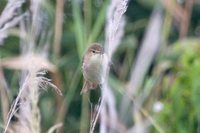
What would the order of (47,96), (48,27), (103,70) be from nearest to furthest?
(103,70) → (48,27) → (47,96)

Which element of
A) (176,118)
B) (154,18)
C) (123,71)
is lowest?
(176,118)

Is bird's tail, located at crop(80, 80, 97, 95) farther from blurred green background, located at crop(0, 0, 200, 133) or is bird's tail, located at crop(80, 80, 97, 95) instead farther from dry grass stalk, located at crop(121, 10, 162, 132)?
dry grass stalk, located at crop(121, 10, 162, 132)

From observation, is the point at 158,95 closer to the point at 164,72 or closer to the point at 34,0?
the point at 164,72

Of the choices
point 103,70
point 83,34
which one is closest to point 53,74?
point 83,34

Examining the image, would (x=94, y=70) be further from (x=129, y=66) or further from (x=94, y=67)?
(x=129, y=66)

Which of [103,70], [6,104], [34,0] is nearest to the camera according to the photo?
[103,70]

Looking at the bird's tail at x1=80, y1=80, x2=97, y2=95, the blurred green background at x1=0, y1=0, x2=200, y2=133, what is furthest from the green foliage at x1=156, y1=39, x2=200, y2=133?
the bird's tail at x1=80, y1=80, x2=97, y2=95

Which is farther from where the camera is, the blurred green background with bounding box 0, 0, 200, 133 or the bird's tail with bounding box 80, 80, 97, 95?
the blurred green background with bounding box 0, 0, 200, 133

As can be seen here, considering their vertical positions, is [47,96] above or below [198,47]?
below

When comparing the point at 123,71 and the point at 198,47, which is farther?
the point at 123,71
